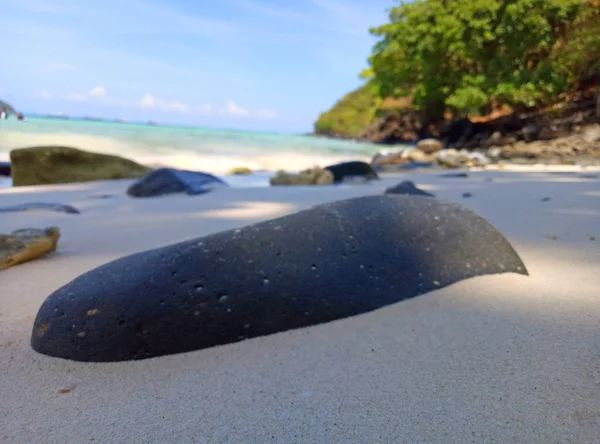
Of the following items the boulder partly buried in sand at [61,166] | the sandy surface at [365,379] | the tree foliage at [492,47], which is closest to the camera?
the sandy surface at [365,379]

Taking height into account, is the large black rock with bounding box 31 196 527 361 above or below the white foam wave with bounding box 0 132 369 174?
above

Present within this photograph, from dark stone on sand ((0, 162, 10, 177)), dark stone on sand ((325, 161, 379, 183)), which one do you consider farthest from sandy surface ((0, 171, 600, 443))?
dark stone on sand ((0, 162, 10, 177))

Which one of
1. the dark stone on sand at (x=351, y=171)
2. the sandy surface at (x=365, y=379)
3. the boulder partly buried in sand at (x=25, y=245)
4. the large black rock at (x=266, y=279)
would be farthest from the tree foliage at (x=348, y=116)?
the sandy surface at (x=365, y=379)

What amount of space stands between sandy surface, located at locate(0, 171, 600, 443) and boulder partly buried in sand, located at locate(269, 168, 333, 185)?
12.8 feet

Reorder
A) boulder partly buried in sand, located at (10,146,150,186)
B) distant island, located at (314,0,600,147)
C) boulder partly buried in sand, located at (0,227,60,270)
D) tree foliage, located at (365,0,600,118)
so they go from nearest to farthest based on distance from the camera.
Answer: boulder partly buried in sand, located at (0,227,60,270), boulder partly buried in sand, located at (10,146,150,186), distant island, located at (314,0,600,147), tree foliage, located at (365,0,600,118)

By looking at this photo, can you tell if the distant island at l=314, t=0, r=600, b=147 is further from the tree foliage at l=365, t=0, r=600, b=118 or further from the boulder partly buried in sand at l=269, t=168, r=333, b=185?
the boulder partly buried in sand at l=269, t=168, r=333, b=185

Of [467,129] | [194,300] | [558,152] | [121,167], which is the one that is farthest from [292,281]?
[467,129]

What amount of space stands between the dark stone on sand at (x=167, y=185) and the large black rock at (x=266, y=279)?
122 inches

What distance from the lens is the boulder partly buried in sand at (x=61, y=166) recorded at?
582cm

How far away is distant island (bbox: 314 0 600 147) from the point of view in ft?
50.9

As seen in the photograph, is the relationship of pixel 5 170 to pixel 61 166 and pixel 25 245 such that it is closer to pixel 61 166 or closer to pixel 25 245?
pixel 61 166

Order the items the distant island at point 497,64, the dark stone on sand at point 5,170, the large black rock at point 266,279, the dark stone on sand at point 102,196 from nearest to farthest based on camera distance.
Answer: the large black rock at point 266,279, the dark stone on sand at point 102,196, the dark stone on sand at point 5,170, the distant island at point 497,64

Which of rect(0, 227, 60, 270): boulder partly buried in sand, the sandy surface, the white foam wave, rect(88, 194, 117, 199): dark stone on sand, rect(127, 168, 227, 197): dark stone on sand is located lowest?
the white foam wave

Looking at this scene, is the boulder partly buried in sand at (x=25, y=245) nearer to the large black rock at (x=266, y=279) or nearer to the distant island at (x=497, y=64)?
the large black rock at (x=266, y=279)
